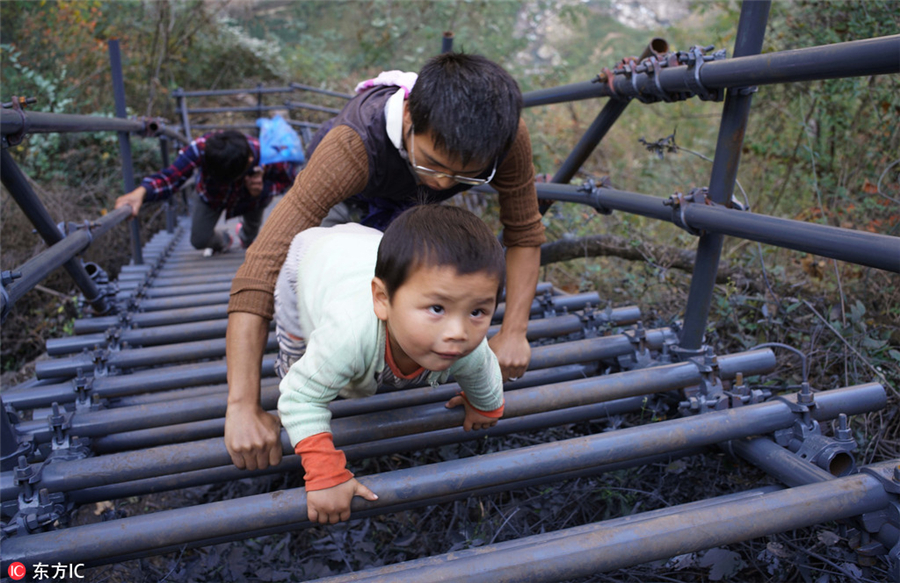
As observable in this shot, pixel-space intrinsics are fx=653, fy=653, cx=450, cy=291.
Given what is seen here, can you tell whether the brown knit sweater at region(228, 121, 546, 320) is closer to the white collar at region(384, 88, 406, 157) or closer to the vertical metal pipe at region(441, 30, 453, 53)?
the white collar at region(384, 88, 406, 157)

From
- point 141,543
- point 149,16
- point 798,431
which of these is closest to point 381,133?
point 141,543

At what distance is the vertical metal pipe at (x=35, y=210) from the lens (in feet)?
6.67

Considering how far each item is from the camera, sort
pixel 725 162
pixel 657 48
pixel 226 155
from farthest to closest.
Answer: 1. pixel 226 155
2. pixel 657 48
3. pixel 725 162

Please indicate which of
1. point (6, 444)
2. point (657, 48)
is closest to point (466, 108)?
point (657, 48)

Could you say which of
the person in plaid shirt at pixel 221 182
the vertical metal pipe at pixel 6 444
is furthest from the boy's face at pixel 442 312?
the person in plaid shirt at pixel 221 182

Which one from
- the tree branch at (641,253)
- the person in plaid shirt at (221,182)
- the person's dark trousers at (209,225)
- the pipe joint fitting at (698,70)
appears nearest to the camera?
the pipe joint fitting at (698,70)

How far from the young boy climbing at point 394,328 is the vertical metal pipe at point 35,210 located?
1.22m

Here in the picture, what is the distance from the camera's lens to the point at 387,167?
179 cm

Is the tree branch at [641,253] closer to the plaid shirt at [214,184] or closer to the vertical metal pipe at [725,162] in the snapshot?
the vertical metal pipe at [725,162]

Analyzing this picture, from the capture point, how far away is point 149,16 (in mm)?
8414

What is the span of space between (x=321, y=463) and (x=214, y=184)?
10.5 ft

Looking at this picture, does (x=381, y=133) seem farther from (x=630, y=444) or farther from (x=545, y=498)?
(x=545, y=498)

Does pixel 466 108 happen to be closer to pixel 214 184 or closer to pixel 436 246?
pixel 436 246

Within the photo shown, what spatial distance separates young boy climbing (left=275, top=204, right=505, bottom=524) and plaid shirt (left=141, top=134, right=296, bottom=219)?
2557 mm
